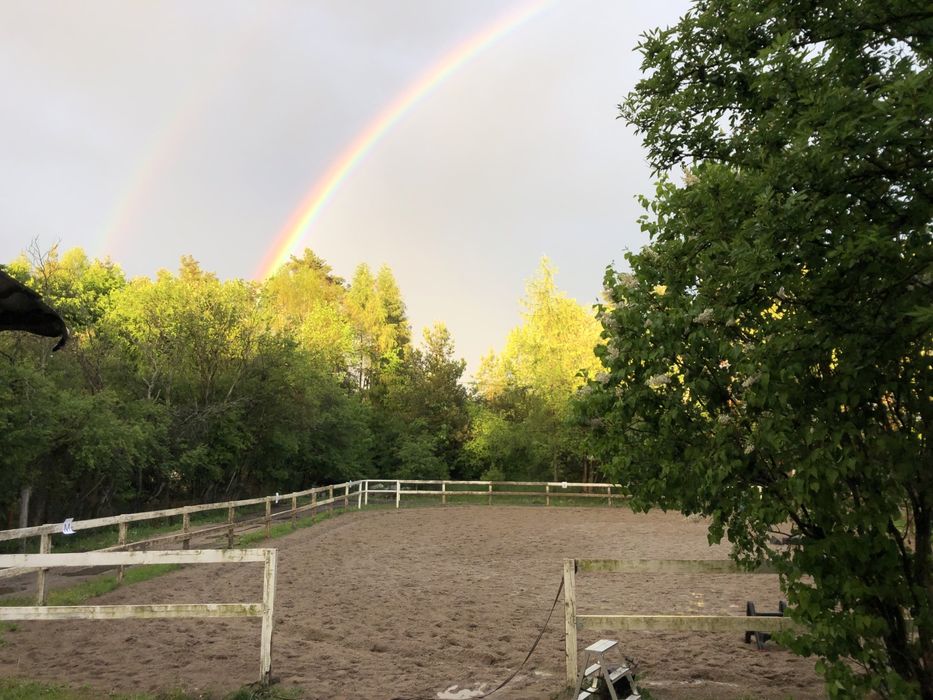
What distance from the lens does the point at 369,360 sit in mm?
41719

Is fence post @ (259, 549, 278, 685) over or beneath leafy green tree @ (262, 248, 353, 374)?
beneath

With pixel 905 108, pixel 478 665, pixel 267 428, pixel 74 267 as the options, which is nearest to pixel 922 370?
pixel 905 108

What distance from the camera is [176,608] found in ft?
16.6

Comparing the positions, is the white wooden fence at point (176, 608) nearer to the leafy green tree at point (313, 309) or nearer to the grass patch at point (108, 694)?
the grass patch at point (108, 694)

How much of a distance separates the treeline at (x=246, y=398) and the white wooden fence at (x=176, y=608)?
9.28ft

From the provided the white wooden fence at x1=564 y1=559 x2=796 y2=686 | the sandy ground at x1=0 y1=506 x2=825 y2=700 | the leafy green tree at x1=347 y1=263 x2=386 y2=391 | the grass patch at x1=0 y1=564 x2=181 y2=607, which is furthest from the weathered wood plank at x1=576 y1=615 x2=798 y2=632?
the leafy green tree at x1=347 y1=263 x2=386 y2=391

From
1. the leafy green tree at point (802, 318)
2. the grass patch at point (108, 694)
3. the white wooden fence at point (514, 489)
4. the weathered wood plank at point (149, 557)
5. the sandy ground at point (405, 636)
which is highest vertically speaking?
the leafy green tree at point (802, 318)

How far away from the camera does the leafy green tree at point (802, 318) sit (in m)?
2.60

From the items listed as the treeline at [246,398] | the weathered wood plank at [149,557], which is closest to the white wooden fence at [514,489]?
the treeline at [246,398]

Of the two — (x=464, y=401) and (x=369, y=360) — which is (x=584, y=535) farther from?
(x=369, y=360)

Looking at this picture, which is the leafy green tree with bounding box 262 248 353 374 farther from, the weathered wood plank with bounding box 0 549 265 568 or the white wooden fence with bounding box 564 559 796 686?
the white wooden fence with bounding box 564 559 796 686

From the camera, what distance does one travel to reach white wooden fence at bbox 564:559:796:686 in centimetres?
471

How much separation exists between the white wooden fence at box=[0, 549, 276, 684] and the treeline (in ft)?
9.28

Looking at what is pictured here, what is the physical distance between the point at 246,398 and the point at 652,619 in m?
19.5
